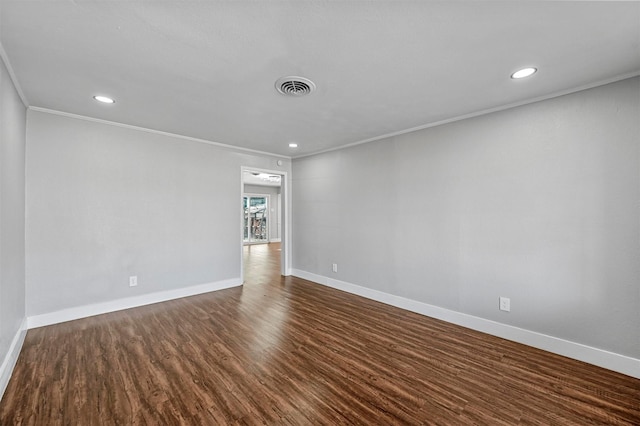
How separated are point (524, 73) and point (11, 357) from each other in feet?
15.9

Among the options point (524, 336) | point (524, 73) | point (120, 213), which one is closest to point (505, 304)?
point (524, 336)

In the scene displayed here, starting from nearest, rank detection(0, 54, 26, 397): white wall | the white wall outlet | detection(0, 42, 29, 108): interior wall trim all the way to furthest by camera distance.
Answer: detection(0, 42, 29, 108): interior wall trim, detection(0, 54, 26, 397): white wall, the white wall outlet

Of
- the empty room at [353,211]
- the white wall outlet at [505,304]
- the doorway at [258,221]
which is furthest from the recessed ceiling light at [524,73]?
the doorway at [258,221]

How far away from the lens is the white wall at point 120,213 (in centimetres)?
306

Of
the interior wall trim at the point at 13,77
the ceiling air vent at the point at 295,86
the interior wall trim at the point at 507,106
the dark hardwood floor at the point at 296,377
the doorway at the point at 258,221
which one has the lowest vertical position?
the dark hardwood floor at the point at 296,377

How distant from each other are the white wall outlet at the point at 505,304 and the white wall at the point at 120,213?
389cm

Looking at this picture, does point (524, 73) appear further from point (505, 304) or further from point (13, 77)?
point (13, 77)

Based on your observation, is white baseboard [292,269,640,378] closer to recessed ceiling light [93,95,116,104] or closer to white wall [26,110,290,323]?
white wall [26,110,290,323]

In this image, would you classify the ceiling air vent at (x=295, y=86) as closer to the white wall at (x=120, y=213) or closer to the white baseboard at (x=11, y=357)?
the white wall at (x=120, y=213)

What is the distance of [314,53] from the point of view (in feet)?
6.22

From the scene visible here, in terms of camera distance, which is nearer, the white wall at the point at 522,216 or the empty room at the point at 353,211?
the empty room at the point at 353,211

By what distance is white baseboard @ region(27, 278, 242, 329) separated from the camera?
3055 millimetres

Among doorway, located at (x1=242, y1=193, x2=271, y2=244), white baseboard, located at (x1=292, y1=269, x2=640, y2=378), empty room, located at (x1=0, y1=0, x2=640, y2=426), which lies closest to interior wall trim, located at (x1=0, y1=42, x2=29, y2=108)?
empty room, located at (x1=0, y1=0, x2=640, y2=426)

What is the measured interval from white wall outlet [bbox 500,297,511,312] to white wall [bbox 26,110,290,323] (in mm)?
3888
